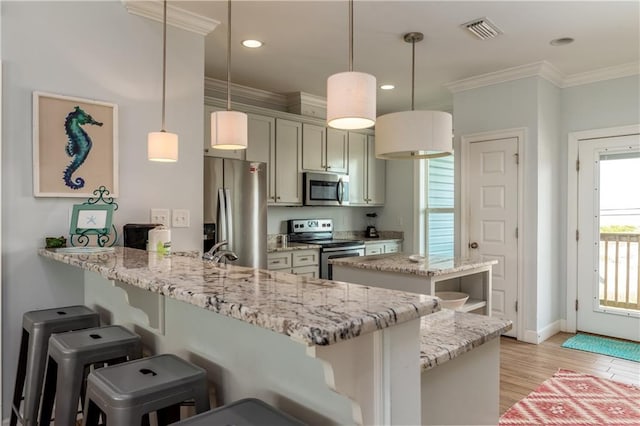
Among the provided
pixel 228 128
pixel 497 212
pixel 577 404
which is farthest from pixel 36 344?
pixel 497 212

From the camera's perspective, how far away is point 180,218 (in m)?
2.88

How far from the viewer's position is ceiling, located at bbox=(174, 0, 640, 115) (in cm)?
285

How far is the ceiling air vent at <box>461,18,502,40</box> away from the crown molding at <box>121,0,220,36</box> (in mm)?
1777

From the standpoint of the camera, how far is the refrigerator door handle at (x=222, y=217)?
12.0 feet

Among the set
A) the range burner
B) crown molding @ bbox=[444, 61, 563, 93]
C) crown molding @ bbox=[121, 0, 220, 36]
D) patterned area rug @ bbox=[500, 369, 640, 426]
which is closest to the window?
the range burner

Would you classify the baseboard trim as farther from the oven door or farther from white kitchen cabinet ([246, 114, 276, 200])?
white kitchen cabinet ([246, 114, 276, 200])

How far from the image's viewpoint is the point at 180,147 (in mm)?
2895

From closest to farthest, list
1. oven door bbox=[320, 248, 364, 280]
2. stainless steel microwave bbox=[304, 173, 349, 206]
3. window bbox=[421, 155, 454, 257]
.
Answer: oven door bbox=[320, 248, 364, 280], stainless steel microwave bbox=[304, 173, 349, 206], window bbox=[421, 155, 454, 257]

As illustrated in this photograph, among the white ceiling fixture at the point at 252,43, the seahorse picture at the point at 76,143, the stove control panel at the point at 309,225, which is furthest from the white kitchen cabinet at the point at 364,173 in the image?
the seahorse picture at the point at 76,143

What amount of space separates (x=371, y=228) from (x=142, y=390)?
494 centimetres

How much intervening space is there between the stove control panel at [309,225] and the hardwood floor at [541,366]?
245cm

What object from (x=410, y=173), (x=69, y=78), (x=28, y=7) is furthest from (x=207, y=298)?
(x=410, y=173)

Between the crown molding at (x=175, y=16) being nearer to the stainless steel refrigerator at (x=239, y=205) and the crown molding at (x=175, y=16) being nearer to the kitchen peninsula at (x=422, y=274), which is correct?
the stainless steel refrigerator at (x=239, y=205)

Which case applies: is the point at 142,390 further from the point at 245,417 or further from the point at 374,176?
the point at 374,176
